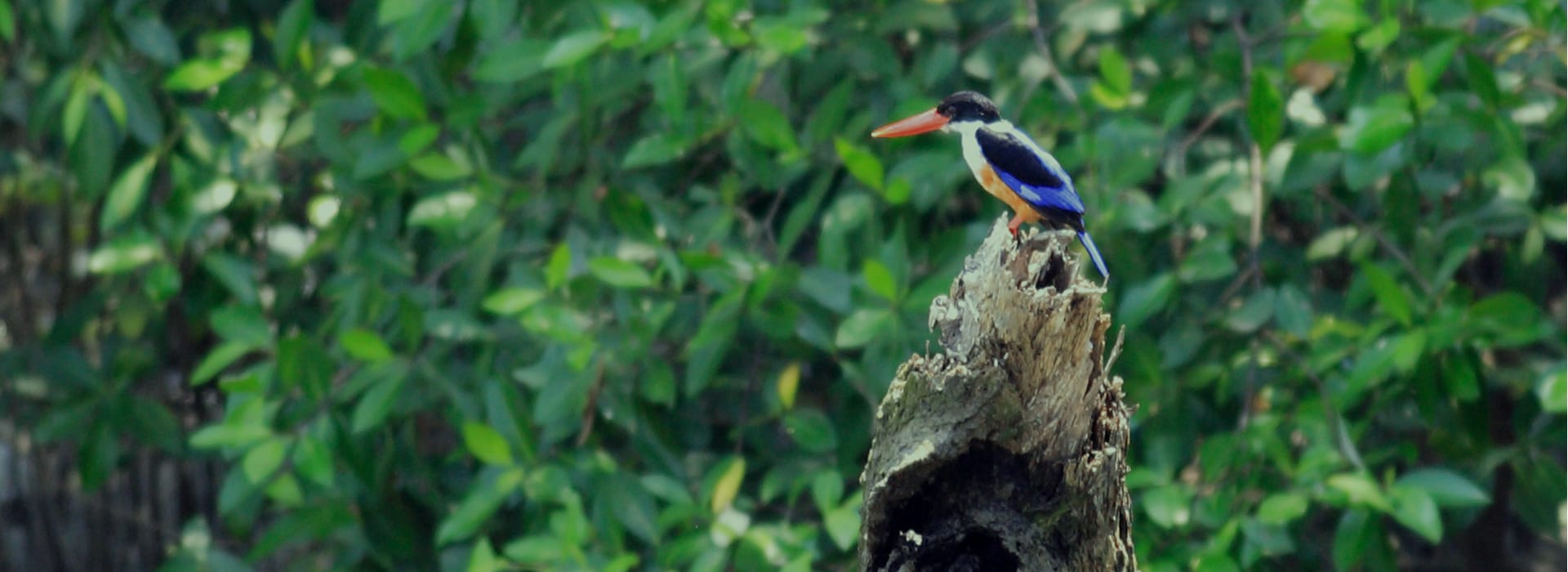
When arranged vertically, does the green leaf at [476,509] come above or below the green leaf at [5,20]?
below

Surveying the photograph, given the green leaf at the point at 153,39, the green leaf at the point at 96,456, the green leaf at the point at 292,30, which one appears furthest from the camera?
the green leaf at the point at 96,456

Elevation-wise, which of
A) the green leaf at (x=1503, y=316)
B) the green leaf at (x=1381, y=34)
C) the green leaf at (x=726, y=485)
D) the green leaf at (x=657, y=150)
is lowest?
the green leaf at (x=726, y=485)

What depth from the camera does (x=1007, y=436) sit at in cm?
212

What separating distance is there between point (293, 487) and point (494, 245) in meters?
0.72

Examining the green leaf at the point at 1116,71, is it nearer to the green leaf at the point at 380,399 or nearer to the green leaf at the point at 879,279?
the green leaf at the point at 879,279

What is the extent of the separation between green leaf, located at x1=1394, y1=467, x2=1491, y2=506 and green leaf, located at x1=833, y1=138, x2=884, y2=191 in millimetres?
1119

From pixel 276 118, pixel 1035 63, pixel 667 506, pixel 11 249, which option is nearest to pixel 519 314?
pixel 667 506

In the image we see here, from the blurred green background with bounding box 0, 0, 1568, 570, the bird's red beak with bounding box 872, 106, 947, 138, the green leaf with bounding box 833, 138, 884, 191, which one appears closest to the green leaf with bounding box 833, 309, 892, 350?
the blurred green background with bounding box 0, 0, 1568, 570

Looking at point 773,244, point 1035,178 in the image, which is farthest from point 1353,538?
point 773,244

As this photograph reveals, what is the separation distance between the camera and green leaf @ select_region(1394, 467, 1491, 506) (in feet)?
9.93

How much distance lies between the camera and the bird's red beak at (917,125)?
2.91 m

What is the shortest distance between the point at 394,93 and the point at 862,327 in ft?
3.61

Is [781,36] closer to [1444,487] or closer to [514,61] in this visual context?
[514,61]

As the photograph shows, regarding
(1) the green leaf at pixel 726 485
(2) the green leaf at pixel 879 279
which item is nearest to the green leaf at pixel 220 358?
(1) the green leaf at pixel 726 485
